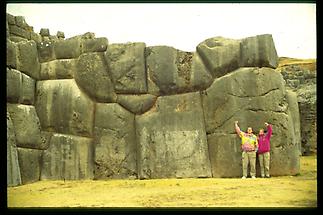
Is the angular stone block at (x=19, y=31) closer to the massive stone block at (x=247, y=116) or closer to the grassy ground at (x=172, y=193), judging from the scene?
the grassy ground at (x=172, y=193)

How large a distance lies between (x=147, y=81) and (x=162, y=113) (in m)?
0.85

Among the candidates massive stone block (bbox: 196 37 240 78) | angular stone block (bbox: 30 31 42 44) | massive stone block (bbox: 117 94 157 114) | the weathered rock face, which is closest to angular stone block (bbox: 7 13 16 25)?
angular stone block (bbox: 30 31 42 44)

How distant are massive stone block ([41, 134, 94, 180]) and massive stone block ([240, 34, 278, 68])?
4.14m

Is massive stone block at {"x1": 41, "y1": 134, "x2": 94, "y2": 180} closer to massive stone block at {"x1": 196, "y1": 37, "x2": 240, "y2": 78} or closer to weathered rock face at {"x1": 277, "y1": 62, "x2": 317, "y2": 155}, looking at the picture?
massive stone block at {"x1": 196, "y1": 37, "x2": 240, "y2": 78}

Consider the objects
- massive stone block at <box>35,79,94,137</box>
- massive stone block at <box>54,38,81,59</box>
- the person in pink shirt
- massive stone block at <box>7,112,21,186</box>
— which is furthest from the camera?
massive stone block at <box>54,38,81,59</box>

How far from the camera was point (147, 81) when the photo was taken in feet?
31.6

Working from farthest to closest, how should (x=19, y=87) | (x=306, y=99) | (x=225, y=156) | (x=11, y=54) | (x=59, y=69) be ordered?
(x=306, y=99)
(x=59, y=69)
(x=225, y=156)
(x=19, y=87)
(x=11, y=54)

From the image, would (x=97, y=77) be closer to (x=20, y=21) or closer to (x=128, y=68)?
(x=128, y=68)

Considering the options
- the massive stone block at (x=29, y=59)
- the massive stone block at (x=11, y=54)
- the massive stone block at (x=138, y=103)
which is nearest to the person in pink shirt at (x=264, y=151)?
the massive stone block at (x=138, y=103)

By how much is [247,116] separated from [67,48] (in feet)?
14.9

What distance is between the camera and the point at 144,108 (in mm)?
9570

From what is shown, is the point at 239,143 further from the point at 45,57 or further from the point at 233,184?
the point at 45,57

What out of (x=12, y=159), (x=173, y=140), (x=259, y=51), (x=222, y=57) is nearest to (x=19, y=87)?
(x=12, y=159)

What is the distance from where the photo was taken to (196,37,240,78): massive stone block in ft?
31.0
